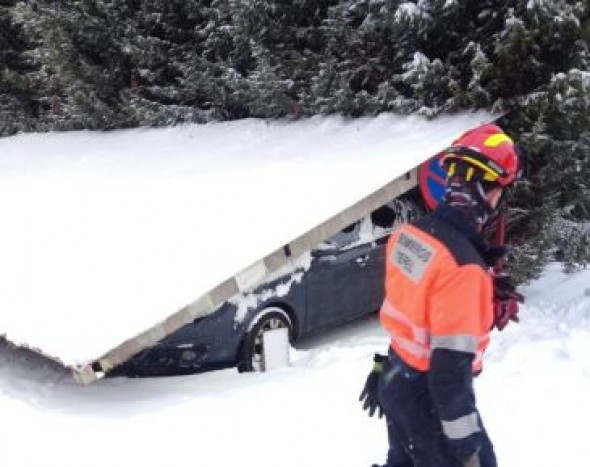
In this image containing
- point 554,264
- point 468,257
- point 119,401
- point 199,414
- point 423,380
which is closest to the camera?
point 468,257

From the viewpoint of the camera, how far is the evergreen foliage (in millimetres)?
6832

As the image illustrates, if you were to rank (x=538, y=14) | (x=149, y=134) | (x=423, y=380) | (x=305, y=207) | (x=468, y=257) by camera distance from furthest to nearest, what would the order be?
(x=149, y=134), (x=538, y=14), (x=305, y=207), (x=423, y=380), (x=468, y=257)

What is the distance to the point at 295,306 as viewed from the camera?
252 inches

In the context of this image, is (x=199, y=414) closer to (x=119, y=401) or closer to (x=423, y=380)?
(x=119, y=401)

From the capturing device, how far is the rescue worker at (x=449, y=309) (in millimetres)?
2641

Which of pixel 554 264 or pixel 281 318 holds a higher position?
pixel 281 318

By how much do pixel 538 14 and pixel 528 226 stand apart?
6.84 feet

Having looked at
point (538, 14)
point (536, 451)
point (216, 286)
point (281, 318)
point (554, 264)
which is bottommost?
point (554, 264)

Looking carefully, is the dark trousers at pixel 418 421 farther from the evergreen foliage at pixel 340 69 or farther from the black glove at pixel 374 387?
the evergreen foliage at pixel 340 69

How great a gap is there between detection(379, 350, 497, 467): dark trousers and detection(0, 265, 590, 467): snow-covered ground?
1.29 m

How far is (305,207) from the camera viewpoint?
624 centimetres

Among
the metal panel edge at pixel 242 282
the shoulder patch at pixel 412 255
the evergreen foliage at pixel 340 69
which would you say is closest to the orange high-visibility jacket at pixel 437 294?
the shoulder patch at pixel 412 255

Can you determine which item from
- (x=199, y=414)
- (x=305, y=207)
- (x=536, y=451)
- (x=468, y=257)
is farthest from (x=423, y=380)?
(x=305, y=207)

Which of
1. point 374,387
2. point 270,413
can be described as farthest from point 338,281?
point 374,387
